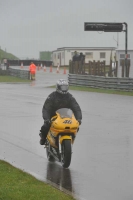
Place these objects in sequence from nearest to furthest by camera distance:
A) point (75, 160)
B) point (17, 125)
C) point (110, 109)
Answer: point (75, 160), point (17, 125), point (110, 109)

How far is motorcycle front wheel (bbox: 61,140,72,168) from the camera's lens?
34.9 ft

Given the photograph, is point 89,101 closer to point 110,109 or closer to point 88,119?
point 110,109

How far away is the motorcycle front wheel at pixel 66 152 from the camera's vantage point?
10648 millimetres

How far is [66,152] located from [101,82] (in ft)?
89.1

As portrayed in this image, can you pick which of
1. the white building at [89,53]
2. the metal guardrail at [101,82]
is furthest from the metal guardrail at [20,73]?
the white building at [89,53]

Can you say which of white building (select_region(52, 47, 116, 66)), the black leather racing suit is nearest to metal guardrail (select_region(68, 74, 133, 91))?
the black leather racing suit

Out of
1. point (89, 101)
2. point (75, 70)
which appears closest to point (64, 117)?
point (89, 101)

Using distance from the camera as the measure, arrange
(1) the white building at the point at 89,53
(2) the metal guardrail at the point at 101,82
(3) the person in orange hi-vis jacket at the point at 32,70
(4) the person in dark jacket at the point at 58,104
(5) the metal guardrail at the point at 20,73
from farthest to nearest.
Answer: (1) the white building at the point at 89,53 → (5) the metal guardrail at the point at 20,73 → (3) the person in orange hi-vis jacket at the point at 32,70 → (2) the metal guardrail at the point at 101,82 → (4) the person in dark jacket at the point at 58,104

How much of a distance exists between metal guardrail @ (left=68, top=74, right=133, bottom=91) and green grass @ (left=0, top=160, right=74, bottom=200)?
82.0 feet

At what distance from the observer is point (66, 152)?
1066cm

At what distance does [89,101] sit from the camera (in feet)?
91.1

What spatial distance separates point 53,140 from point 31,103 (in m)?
15.1

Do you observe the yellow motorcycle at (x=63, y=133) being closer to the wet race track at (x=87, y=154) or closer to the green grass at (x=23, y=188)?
the wet race track at (x=87, y=154)

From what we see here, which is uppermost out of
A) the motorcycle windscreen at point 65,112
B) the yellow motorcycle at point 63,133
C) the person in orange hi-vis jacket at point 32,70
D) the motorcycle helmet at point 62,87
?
the motorcycle helmet at point 62,87
